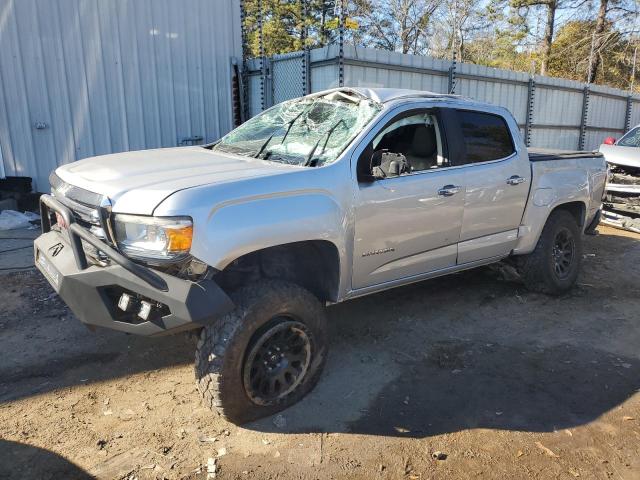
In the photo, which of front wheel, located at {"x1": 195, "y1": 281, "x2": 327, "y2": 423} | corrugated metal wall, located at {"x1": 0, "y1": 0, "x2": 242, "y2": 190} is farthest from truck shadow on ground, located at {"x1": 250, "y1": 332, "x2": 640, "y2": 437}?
corrugated metal wall, located at {"x1": 0, "y1": 0, "x2": 242, "y2": 190}

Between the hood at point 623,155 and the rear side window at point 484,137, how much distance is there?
16.4 feet

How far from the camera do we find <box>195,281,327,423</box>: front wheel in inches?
115

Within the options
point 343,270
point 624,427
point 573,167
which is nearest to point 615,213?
point 573,167

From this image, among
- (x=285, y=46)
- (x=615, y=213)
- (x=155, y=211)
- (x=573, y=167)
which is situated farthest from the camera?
(x=285, y=46)

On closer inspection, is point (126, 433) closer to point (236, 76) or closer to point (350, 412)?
point (350, 412)

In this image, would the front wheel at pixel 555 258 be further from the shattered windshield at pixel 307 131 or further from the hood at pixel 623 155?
the hood at pixel 623 155

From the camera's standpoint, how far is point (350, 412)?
3303 mm

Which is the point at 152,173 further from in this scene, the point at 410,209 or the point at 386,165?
the point at 410,209

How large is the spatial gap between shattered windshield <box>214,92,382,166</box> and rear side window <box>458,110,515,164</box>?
94 centimetres

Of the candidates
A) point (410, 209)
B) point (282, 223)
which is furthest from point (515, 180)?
point (282, 223)

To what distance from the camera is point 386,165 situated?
11.6ft

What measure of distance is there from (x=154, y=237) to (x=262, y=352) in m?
0.93

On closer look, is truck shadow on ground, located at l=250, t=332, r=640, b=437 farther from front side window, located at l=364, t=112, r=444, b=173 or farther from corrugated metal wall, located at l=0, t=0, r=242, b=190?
corrugated metal wall, located at l=0, t=0, r=242, b=190

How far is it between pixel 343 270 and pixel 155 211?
4.23 feet
